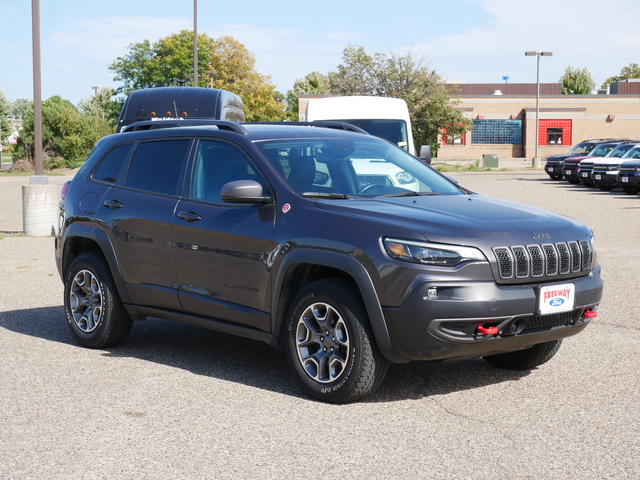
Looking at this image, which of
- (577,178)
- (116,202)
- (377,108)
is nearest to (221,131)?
(116,202)

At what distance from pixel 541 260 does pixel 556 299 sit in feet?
0.83

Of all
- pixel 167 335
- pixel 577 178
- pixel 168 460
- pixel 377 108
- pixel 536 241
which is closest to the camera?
pixel 168 460

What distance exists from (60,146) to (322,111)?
36360mm

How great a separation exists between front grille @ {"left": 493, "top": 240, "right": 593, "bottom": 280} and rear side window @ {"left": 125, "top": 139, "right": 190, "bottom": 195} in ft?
8.54

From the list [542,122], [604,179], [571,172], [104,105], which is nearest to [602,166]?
[604,179]

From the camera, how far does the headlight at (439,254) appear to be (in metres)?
5.12

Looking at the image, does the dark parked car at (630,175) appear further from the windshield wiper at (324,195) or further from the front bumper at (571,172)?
the windshield wiper at (324,195)

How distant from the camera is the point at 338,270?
18.4 feet

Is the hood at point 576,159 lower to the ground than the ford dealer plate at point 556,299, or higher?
higher

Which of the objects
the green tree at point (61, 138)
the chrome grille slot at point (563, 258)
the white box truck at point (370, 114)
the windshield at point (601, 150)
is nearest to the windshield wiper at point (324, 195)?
the chrome grille slot at point (563, 258)

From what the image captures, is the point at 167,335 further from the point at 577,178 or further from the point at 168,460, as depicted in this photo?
the point at 577,178

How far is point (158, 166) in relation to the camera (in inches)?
273

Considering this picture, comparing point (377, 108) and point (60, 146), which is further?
point (60, 146)

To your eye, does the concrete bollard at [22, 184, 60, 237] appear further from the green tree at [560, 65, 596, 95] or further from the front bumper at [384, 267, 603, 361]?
the green tree at [560, 65, 596, 95]
